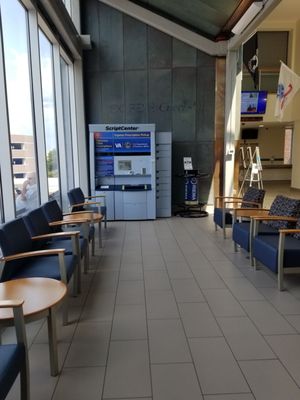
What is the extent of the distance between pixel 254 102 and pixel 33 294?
36.6ft

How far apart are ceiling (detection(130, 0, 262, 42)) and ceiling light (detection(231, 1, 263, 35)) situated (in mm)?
87

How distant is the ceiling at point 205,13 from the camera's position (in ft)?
18.6

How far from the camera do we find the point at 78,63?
718 cm

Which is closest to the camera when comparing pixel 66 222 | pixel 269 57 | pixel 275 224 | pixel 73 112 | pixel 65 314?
pixel 65 314

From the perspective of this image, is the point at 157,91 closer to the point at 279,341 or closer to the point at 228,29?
the point at 228,29

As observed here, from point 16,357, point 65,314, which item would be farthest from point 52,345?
point 65,314

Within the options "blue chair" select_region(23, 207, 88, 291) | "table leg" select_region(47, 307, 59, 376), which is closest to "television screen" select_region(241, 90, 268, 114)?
"blue chair" select_region(23, 207, 88, 291)

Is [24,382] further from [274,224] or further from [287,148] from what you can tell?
[287,148]

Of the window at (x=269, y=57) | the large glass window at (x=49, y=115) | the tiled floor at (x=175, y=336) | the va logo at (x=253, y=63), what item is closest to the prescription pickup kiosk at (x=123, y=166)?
the large glass window at (x=49, y=115)

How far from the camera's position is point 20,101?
3.97 metres

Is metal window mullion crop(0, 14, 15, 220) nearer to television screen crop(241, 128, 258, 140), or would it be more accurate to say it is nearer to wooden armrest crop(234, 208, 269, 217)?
wooden armrest crop(234, 208, 269, 217)

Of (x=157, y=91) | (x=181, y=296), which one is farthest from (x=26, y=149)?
(x=157, y=91)

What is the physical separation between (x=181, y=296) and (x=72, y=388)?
154cm

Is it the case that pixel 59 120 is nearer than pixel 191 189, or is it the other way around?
pixel 59 120
